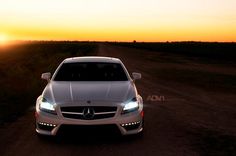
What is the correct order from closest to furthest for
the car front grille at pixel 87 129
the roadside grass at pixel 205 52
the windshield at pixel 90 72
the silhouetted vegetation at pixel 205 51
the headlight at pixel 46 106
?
the car front grille at pixel 87 129, the headlight at pixel 46 106, the windshield at pixel 90 72, the roadside grass at pixel 205 52, the silhouetted vegetation at pixel 205 51

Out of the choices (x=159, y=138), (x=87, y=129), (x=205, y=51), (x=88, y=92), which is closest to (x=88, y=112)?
(x=87, y=129)

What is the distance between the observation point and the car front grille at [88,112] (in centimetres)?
725

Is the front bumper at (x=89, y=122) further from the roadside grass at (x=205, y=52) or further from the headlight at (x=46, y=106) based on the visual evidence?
the roadside grass at (x=205, y=52)

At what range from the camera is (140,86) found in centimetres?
1914

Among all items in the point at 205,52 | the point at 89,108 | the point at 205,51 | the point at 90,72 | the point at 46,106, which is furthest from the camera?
the point at 205,51

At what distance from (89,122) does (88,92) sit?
2.34 feet

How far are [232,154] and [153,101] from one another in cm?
701

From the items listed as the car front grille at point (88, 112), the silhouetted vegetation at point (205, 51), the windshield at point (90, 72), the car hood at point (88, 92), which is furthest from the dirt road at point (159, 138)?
the silhouetted vegetation at point (205, 51)

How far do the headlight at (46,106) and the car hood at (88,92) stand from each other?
73mm

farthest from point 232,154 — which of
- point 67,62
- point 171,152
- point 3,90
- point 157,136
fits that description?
point 3,90

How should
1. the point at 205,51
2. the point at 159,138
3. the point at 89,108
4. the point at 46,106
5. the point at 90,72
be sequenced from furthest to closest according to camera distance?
the point at 205,51, the point at 90,72, the point at 159,138, the point at 46,106, the point at 89,108

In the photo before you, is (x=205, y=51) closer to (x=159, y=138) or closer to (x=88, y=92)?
(x=159, y=138)

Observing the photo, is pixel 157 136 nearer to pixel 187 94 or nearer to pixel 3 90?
pixel 187 94

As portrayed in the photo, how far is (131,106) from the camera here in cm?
761
